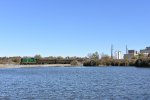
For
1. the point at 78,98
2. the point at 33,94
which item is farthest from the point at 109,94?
the point at 33,94

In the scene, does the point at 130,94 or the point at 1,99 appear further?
the point at 130,94

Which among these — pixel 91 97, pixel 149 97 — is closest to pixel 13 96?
pixel 91 97

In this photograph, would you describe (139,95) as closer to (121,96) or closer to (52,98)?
(121,96)

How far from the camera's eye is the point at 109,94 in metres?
54.4

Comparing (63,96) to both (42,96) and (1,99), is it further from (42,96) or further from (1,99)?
(1,99)

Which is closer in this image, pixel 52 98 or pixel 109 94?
pixel 52 98

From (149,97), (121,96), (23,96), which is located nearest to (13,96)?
(23,96)

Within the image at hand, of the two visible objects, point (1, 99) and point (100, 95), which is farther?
point (100, 95)

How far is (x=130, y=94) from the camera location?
54281 mm

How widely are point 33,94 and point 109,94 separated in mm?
10399

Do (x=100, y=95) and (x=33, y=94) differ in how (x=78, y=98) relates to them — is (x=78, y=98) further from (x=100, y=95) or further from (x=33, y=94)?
(x=33, y=94)

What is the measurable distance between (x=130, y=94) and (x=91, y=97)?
6.33 m

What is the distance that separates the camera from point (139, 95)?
174 feet

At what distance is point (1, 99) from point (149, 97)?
18.4 m
